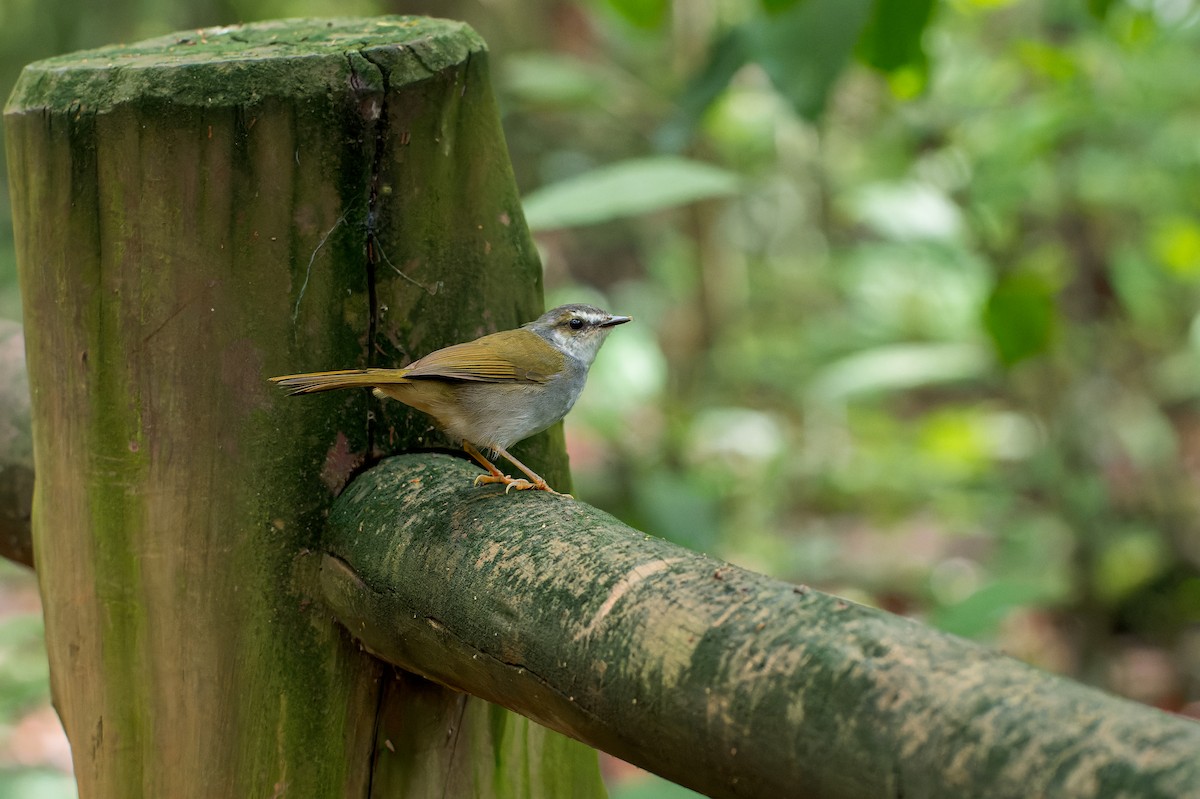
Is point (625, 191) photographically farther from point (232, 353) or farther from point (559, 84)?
point (559, 84)

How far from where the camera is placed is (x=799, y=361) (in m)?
7.76

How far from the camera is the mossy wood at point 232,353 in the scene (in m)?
1.62

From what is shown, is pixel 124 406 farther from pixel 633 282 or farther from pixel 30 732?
pixel 633 282

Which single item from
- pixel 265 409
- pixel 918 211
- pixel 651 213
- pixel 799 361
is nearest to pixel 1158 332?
pixel 799 361

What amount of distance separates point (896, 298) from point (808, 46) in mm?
4638

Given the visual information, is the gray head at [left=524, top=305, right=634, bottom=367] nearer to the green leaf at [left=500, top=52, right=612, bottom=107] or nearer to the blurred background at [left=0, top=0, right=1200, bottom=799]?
the blurred background at [left=0, top=0, right=1200, bottom=799]

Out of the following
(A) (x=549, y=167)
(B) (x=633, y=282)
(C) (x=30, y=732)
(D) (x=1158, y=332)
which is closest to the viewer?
(C) (x=30, y=732)

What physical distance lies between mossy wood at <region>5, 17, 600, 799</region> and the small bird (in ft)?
0.18

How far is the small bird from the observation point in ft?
5.74

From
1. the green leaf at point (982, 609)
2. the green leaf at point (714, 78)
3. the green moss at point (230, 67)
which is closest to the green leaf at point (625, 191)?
the green leaf at point (714, 78)

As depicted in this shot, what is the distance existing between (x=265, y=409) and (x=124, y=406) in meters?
0.20

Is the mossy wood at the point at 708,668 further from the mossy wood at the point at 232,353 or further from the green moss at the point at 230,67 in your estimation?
the green moss at the point at 230,67

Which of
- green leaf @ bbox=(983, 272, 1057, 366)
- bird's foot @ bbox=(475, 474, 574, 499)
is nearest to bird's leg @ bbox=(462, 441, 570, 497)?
bird's foot @ bbox=(475, 474, 574, 499)

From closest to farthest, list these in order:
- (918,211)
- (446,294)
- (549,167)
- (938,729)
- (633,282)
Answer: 1. (938,729)
2. (446,294)
3. (918,211)
4. (549,167)
5. (633,282)
